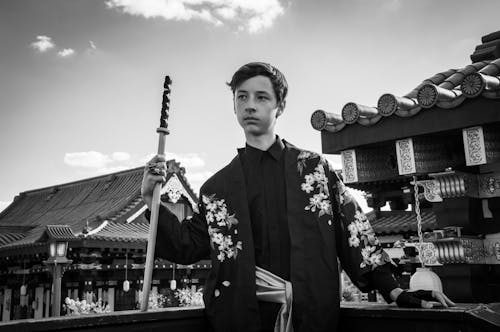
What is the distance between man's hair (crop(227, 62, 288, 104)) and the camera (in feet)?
8.55

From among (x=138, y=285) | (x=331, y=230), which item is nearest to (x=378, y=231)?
(x=331, y=230)

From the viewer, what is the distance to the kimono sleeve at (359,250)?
238cm

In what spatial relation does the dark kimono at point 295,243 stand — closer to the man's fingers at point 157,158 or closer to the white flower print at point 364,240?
the white flower print at point 364,240

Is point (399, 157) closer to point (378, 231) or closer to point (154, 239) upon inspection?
point (154, 239)

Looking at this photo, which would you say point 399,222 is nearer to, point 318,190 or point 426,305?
point 318,190

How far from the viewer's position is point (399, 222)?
27.0 ft

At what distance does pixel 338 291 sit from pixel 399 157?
2.03 m

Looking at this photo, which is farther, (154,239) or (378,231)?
(378,231)

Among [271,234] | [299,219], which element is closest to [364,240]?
[299,219]

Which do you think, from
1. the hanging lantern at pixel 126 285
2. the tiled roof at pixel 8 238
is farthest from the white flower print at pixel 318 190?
the tiled roof at pixel 8 238

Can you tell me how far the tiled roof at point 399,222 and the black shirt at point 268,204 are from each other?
5498 mm

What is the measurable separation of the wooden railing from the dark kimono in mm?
127

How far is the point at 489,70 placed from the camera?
3.91 meters

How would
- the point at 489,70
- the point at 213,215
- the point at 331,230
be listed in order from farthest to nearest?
1. the point at 489,70
2. the point at 213,215
3. the point at 331,230
